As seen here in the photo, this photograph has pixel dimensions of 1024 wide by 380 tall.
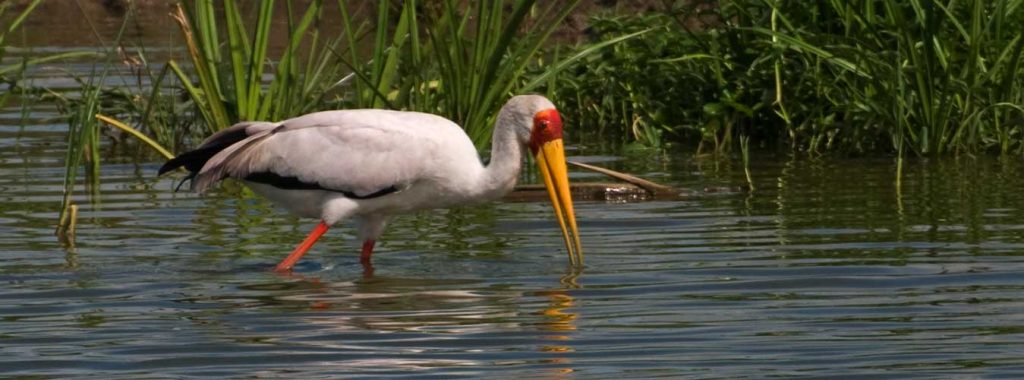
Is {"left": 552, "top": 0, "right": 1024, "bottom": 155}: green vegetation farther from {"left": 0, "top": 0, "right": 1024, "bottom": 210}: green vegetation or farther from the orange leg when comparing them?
the orange leg

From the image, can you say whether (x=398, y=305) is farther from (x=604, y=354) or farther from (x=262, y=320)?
(x=604, y=354)

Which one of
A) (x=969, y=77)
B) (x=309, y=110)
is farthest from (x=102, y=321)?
(x=969, y=77)

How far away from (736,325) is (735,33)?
4.90 m

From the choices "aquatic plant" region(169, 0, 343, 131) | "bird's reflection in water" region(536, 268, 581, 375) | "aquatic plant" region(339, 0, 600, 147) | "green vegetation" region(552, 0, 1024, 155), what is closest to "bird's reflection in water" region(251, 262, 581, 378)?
"bird's reflection in water" region(536, 268, 581, 375)

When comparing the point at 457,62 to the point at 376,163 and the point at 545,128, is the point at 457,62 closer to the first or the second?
the point at 376,163

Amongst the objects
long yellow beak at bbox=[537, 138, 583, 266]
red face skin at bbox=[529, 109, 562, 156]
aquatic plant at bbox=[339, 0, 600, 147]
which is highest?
aquatic plant at bbox=[339, 0, 600, 147]

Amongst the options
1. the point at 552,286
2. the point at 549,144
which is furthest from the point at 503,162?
the point at 552,286

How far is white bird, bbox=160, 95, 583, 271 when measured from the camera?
24.4ft

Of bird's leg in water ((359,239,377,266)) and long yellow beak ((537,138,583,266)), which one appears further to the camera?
bird's leg in water ((359,239,377,266))

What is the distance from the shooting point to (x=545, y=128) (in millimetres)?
7375

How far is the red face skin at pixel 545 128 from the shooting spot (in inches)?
290

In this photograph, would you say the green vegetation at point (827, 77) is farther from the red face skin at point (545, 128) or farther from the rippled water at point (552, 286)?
the red face skin at point (545, 128)

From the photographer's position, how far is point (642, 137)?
1126cm

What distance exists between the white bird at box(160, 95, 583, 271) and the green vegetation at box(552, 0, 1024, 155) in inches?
89.9
